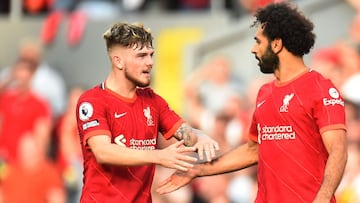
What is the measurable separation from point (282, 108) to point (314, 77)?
300 mm

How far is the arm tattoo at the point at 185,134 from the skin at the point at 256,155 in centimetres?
39

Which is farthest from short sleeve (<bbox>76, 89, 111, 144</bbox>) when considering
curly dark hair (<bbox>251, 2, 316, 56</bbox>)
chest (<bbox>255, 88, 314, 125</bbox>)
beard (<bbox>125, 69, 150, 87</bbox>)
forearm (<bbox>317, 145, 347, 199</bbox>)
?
forearm (<bbox>317, 145, 347, 199</bbox>)

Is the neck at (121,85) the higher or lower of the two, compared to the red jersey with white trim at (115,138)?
higher

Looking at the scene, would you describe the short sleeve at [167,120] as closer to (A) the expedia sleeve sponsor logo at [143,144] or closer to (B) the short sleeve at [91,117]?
(A) the expedia sleeve sponsor logo at [143,144]

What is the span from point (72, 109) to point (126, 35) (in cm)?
788

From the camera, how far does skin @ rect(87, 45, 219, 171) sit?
9016 millimetres

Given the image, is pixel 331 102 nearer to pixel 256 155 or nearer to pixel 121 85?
pixel 256 155

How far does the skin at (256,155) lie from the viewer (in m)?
8.95

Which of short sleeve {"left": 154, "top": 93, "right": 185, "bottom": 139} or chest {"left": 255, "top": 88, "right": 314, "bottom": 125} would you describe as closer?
chest {"left": 255, "top": 88, "right": 314, "bottom": 125}

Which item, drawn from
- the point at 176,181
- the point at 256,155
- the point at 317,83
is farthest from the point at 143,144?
the point at 317,83

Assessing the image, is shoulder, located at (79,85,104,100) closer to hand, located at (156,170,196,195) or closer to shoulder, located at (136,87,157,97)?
shoulder, located at (136,87,157,97)

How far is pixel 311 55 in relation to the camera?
14.5 meters

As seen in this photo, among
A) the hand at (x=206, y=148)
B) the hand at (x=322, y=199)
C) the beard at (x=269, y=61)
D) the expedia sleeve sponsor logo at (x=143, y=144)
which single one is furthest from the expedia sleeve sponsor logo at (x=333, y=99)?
the expedia sleeve sponsor logo at (x=143, y=144)

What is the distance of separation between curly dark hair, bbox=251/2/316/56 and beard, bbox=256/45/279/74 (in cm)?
9
